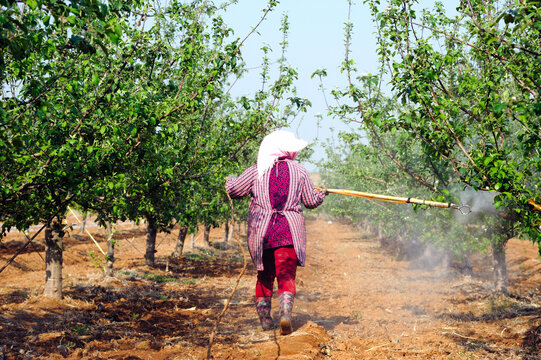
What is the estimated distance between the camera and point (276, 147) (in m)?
6.50

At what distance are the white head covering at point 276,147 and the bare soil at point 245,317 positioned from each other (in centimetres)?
219

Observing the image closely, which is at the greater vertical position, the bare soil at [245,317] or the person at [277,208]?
the person at [277,208]

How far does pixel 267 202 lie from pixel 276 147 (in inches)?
29.2

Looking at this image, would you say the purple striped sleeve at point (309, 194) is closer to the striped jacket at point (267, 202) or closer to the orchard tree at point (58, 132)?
the striped jacket at point (267, 202)

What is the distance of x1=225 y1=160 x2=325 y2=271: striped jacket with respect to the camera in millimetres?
6441

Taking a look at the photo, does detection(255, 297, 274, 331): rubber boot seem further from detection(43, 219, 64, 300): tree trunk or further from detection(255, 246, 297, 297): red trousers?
detection(43, 219, 64, 300): tree trunk

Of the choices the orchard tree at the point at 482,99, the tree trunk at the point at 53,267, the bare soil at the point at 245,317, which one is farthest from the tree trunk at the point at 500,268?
the tree trunk at the point at 53,267

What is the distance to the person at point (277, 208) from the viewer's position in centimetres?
645

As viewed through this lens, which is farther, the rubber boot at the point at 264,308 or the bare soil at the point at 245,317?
the rubber boot at the point at 264,308

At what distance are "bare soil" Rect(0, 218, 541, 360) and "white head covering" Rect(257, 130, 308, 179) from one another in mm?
2194

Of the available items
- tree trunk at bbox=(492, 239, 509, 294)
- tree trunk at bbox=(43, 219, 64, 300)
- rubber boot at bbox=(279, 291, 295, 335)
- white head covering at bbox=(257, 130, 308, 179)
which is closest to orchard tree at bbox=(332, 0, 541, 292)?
white head covering at bbox=(257, 130, 308, 179)

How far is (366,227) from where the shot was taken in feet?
157

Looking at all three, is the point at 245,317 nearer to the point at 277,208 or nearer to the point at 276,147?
the point at 277,208

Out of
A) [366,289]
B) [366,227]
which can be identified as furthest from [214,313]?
[366,227]
